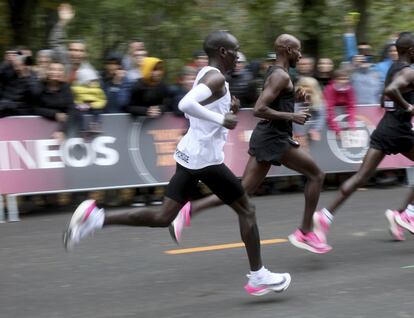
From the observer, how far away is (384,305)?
19.3 feet

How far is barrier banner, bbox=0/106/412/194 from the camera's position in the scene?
10148 mm

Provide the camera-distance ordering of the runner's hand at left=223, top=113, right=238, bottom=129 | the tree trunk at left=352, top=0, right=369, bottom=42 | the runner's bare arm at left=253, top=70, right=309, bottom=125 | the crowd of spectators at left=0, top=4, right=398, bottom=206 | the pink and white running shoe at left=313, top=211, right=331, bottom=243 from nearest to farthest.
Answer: the runner's hand at left=223, top=113, right=238, bottom=129, the runner's bare arm at left=253, top=70, right=309, bottom=125, the pink and white running shoe at left=313, top=211, right=331, bottom=243, the crowd of spectators at left=0, top=4, right=398, bottom=206, the tree trunk at left=352, top=0, right=369, bottom=42

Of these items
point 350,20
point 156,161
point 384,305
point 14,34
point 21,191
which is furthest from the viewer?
point 350,20

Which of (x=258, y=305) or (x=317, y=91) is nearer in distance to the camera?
(x=258, y=305)

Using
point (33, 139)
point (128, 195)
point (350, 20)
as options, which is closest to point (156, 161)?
point (128, 195)

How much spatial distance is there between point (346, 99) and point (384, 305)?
21.2 ft

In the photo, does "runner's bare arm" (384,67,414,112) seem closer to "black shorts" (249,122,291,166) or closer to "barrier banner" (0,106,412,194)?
"black shorts" (249,122,291,166)

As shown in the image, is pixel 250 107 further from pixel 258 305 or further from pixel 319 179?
pixel 258 305

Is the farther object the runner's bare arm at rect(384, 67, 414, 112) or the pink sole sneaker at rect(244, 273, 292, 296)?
the runner's bare arm at rect(384, 67, 414, 112)

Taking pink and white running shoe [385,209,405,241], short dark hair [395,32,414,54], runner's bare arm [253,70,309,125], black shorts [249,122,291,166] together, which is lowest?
pink and white running shoe [385,209,405,241]

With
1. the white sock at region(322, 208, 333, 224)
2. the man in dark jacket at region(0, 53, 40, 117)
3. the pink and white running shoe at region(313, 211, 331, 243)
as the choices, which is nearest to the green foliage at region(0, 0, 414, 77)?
the man in dark jacket at region(0, 53, 40, 117)

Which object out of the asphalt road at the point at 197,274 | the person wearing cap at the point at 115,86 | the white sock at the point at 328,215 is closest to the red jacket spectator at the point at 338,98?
the asphalt road at the point at 197,274

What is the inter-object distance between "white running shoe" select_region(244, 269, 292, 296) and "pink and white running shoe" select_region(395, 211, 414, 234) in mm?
2434

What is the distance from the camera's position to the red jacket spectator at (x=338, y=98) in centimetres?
1196
